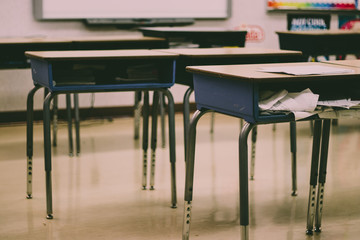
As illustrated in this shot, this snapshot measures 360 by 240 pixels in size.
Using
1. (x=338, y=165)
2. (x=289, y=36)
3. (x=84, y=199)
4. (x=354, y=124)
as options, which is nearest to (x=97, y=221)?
(x=84, y=199)

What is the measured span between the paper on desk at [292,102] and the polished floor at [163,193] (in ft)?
2.12

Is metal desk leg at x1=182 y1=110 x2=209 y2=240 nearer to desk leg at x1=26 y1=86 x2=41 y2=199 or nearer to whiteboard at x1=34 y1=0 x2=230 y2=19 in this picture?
desk leg at x1=26 y1=86 x2=41 y2=199

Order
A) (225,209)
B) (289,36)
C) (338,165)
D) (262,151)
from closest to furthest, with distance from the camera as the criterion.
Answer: (225,209) → (338,165) → (262,151) → (289,36)

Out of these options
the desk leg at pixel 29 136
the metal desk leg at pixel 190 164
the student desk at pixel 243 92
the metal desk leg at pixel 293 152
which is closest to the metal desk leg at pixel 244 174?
the student desk at pixel 243 92

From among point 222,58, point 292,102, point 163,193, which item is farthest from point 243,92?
point 163,193

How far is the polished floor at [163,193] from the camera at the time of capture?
2613mm

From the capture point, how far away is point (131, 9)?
5.52 metres

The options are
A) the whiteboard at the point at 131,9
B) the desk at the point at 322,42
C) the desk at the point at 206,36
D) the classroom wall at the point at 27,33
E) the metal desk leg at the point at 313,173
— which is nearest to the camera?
the metal desk leg at the point at 313,173

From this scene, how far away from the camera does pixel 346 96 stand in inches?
91.0

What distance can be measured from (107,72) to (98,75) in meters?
0.05

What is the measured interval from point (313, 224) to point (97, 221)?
939mm

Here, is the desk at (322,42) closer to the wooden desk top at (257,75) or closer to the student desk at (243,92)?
the student desk at (243,92)

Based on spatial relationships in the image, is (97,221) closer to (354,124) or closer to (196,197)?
(196,197)

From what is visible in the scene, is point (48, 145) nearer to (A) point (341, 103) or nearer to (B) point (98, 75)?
(B) point (98, 75)
